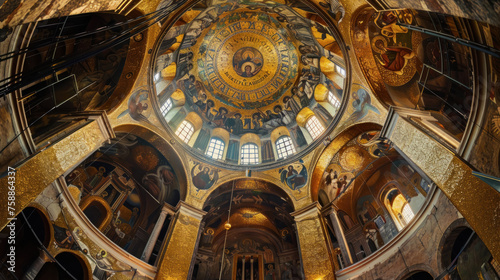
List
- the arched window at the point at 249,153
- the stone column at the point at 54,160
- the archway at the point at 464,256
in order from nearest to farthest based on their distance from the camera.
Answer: the stone column at the point at 54,160 → the archway at the point at 464,256 → the arched window at the point at 249,153

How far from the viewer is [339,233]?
38.3ft

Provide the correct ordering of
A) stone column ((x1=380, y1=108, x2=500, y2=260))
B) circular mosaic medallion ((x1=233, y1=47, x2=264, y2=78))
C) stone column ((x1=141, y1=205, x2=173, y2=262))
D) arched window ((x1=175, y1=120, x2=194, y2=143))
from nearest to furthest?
stone column ((x1=380, y1=108, x2=500, y2=260))
stone column ((x1=141, y1=205, x2=173, y2=262))
arched window ((x1=175, y1=120, x2=194, y2=143))
circular mosaic medallion ((x1=233, y1=47, x2=264, y2=78))

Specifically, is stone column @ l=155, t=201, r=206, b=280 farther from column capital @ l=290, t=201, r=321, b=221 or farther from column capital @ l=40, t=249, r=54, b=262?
column capital @ l=290, t=201, r=321, b=221

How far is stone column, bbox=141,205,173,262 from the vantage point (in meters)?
11.1

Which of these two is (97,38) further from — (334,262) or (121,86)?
(334,262)

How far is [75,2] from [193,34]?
8994mm

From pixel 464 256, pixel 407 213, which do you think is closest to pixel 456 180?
pixel 464 256

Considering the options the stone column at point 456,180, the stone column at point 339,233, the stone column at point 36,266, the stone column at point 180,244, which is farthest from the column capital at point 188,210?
the stone column at point 456,180

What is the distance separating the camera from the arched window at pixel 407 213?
11.0 metres

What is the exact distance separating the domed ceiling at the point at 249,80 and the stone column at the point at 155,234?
3392 mm

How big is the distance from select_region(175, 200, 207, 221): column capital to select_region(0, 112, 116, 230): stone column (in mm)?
A: 4607

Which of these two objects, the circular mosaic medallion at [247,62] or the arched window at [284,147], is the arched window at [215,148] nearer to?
the arched window at [284,147]

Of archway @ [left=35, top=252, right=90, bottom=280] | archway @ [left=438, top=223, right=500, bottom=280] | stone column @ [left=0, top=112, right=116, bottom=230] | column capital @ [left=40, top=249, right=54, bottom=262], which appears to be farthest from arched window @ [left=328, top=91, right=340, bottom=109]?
column capital @ [left=40, top=249, right=54, bottom=262]

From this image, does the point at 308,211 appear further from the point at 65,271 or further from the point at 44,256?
the point at 44,256
